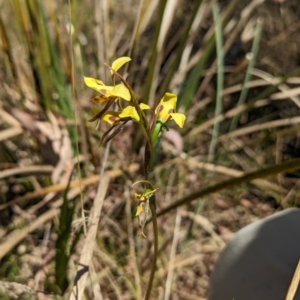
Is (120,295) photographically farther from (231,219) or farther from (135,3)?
(135,3)

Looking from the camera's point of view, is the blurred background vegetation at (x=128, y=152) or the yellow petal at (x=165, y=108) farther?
the blurred background vegetation at (x=128, y=152)

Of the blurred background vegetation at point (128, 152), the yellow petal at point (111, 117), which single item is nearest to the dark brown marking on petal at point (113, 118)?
the yellow petal at point (111, 117)

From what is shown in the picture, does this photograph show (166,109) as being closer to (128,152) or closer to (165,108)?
(165,108)

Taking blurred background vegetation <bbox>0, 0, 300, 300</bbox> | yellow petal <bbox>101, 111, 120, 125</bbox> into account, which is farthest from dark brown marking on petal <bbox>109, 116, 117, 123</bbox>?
blurred background vegetation <bbox>0, 0, 300, 300</bbox>

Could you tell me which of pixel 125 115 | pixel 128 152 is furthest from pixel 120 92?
pixel 128 152

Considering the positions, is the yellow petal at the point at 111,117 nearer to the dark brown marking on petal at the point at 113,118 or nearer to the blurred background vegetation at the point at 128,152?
the dark brown marking on petal at the point at 113,118

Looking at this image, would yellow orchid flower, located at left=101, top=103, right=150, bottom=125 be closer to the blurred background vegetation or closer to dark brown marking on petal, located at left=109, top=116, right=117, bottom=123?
dark brown marking on petal, located at left=109, top=116, right=117, bottom=123

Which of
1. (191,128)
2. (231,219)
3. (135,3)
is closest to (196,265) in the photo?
(231,219)
